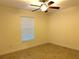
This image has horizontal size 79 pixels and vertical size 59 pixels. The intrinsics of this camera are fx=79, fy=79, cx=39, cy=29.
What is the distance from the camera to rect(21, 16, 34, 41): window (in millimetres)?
4488

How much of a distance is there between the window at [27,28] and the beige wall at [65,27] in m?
→ 1.52

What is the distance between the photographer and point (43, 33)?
5.55 m

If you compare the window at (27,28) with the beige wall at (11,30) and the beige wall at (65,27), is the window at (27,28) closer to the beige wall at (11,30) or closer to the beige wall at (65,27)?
the beige wall at (11,30)

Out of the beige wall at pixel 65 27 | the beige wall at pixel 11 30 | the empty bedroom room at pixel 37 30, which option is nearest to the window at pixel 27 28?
the empty bedroom room at pixel 37 30

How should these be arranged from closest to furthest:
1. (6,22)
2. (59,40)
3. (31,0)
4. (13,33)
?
(31,0), (6,22), (13,33), (59,40)

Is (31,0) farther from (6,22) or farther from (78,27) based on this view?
(78,27)

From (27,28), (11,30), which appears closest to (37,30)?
(27,28)

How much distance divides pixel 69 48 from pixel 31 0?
3294 millimetres

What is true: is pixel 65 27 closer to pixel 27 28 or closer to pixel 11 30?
pixel 27 28

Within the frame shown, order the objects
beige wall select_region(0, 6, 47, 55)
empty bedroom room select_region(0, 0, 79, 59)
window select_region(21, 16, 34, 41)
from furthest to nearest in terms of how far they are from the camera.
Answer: window select_region(21, 16, 34, 41), beige wall select_region(0, 6, 47, 55), empty bedroom room select_region(0, 0, 79, 59)

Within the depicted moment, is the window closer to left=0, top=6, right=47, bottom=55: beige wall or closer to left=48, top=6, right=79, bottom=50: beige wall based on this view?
left=0, top=6, right=47, bottom=55: beige wall

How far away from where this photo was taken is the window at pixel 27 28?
14.7 ft

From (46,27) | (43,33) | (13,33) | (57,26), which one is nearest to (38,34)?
A: (43,33)

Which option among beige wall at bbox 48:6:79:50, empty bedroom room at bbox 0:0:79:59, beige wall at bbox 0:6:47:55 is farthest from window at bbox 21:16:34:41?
beige wall at bbox 48:6:79:50
